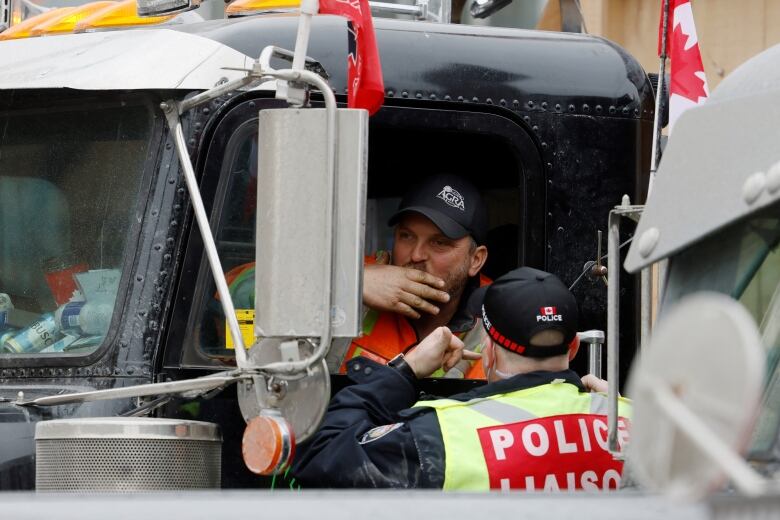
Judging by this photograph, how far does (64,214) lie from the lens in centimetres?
425

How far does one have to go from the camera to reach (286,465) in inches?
129

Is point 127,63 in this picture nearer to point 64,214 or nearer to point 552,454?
point 64,214

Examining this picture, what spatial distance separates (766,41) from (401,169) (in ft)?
18.9

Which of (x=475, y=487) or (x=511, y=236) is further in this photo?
(x=511, y=236)

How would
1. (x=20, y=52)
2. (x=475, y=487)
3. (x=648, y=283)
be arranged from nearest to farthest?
(x=648, y=283) < (x=475, y=487) < (x=20, y=52)

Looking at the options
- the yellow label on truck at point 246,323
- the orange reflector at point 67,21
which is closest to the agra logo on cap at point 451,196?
the yellow label on truck at point 246,323

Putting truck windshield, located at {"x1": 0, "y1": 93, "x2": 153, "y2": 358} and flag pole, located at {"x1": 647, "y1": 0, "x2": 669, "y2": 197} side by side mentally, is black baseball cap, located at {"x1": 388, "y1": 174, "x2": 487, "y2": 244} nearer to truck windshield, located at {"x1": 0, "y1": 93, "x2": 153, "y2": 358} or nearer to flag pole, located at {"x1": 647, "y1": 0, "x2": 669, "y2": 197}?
flag pole, located at {"x1": 647, "y1": 0, "x2": 669, "y2": 197}

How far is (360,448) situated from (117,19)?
170 centimetres

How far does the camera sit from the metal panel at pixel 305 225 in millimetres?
3271

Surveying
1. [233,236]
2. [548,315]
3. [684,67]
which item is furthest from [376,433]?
[684,67]

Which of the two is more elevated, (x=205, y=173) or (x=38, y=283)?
(x=205, y=173)

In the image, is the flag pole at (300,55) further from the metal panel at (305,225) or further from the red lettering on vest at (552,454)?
the red lettering on vest at (552,454)

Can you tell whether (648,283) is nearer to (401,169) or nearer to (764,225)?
(764,225)

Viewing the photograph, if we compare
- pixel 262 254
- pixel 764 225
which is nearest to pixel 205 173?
pixel 262 254
